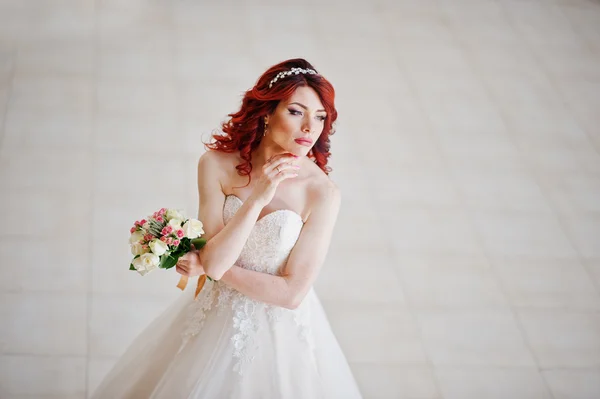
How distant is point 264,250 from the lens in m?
3.26

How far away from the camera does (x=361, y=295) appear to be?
16.9 feet

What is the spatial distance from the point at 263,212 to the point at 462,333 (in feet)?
7.17

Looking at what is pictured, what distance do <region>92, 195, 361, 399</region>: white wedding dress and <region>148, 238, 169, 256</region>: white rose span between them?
30 centimetres

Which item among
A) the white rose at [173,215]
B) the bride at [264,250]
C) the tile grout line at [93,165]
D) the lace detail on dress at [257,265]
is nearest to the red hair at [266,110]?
the bride at [264,250]

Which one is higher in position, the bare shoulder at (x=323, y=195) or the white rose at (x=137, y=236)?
the bare shoulder at (x=323, y=195)

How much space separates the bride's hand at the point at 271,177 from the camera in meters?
3.06

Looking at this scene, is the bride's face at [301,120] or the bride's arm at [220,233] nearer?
the bride's arm at [220,233]

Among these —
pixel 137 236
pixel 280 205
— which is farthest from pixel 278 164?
pixel 137 236

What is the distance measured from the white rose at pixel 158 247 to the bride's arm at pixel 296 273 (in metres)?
0.27

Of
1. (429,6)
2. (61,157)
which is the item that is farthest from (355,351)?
(429,6)

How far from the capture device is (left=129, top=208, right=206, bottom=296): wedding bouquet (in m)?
3.10

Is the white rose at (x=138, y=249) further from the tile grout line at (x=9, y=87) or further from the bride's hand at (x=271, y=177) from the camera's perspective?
the tile grout line at (x=9, y=87)

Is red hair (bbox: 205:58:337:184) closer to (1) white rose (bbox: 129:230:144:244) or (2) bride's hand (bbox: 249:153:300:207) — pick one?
(2) bride's hand (bbox: 249:153:300:207)

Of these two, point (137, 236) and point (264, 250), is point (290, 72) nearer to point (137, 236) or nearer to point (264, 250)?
point (264, 250)
